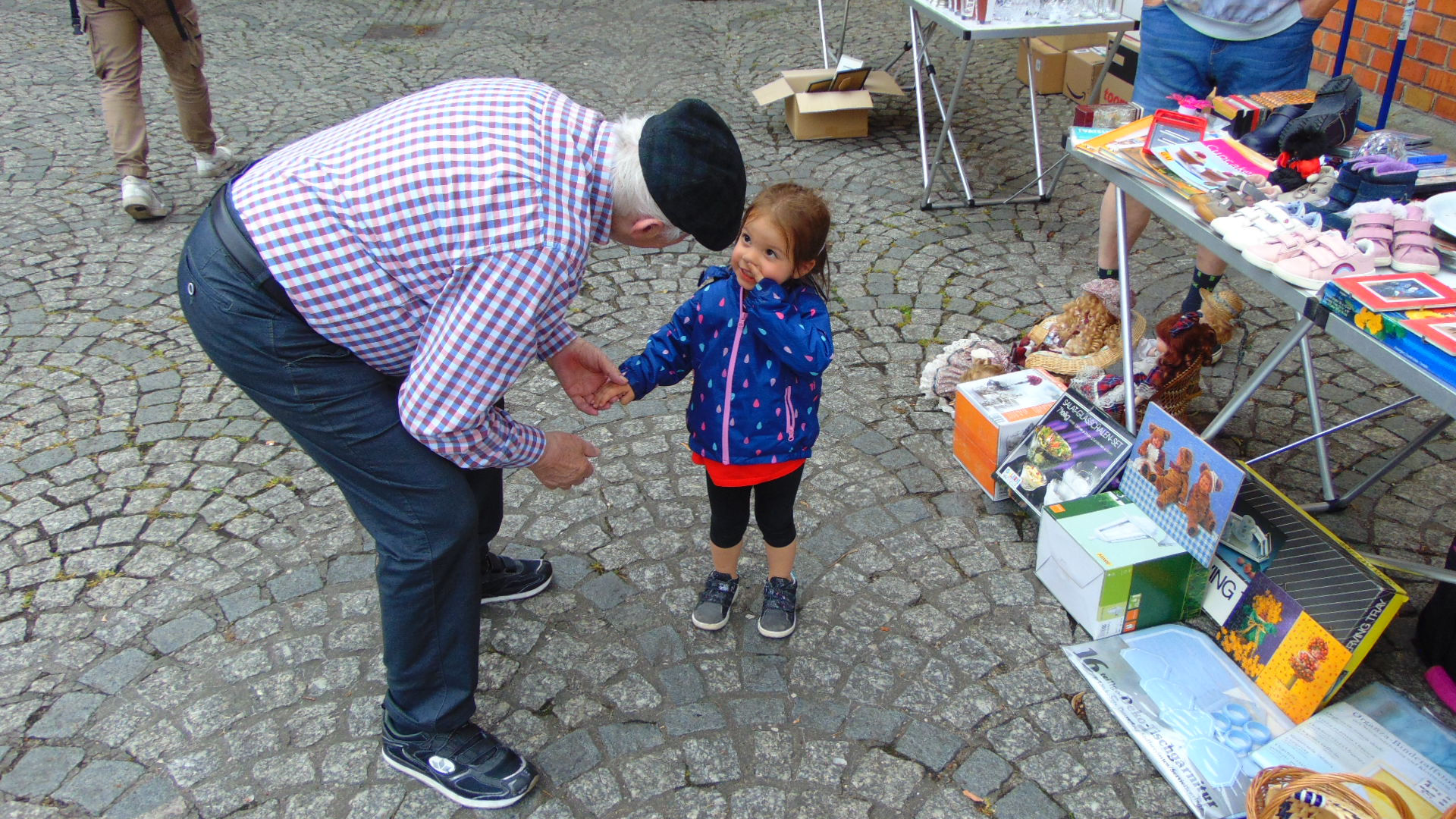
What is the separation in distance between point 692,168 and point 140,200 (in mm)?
4514

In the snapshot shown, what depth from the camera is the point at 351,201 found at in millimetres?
1748

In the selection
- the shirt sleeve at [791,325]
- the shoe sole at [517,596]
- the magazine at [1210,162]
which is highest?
the magazine at [1210,162]

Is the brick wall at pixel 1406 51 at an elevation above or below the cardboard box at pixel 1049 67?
above

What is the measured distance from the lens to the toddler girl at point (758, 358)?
81.6 inches

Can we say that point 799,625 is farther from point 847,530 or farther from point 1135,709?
point 1135,709

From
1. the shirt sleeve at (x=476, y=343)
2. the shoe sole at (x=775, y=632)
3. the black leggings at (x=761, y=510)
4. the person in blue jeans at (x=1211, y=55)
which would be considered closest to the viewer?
the shirt sleeve at (x=476, y=343)

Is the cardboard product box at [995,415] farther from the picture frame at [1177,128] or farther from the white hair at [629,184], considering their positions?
the white hair at [629,184]

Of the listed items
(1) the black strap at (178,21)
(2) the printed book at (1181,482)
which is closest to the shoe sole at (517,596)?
(2) the printed book at (1181,482)

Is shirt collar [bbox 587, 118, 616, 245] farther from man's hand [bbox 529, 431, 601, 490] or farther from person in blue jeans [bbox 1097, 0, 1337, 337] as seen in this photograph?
person in blue jeans [bbox 1097, 0, 1337, 337]

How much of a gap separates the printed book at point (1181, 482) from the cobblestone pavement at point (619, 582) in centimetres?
38

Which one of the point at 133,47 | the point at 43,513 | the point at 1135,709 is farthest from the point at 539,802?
the point at 133,47

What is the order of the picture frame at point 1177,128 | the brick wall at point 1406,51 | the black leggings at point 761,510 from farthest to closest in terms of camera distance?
the brick wall at point 1406,51
the picture frame at point 1177,128
the black leggings at point 761,510

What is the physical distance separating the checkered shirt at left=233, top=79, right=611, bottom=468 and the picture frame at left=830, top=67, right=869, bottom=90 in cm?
439

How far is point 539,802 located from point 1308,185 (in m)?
2.52
